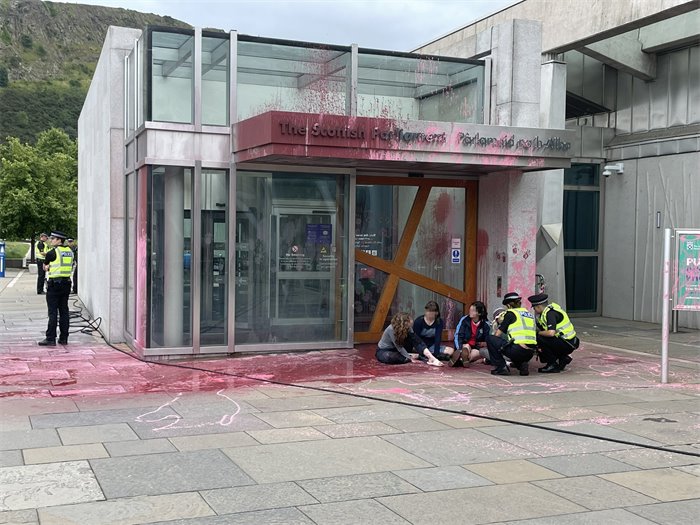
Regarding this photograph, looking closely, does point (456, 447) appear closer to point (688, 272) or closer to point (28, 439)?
point (28, 439)

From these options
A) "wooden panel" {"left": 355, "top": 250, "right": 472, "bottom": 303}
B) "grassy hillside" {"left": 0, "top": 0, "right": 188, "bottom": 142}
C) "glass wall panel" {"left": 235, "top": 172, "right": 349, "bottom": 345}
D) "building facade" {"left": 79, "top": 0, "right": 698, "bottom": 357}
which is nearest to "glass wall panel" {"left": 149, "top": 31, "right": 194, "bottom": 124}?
"building facade" {"left": 79, "top": 0, "right": 698, "bottom": 357}

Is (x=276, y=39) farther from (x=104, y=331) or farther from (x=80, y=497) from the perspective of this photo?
(x=80, y=497)

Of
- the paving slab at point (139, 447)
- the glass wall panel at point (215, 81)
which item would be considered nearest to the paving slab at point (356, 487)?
the paving slab at point (139, 447)

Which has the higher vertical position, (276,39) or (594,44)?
(594,44)

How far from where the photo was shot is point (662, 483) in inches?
239

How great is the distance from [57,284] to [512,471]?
9300 mm

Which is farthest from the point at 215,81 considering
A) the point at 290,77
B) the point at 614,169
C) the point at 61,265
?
the point at 614,169

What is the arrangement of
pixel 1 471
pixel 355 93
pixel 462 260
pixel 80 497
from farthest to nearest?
1. pixel 462 260
2. pixel 355 93
3. pixel 1 471
4. pixel 80 497

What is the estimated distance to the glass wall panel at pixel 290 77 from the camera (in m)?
12.1

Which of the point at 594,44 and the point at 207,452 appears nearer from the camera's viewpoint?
the point at 207,452

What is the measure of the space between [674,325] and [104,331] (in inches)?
449

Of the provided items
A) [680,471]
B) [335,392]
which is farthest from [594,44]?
[680,471]

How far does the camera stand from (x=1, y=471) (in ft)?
19.7

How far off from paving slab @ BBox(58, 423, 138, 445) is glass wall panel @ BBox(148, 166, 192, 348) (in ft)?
14.0
